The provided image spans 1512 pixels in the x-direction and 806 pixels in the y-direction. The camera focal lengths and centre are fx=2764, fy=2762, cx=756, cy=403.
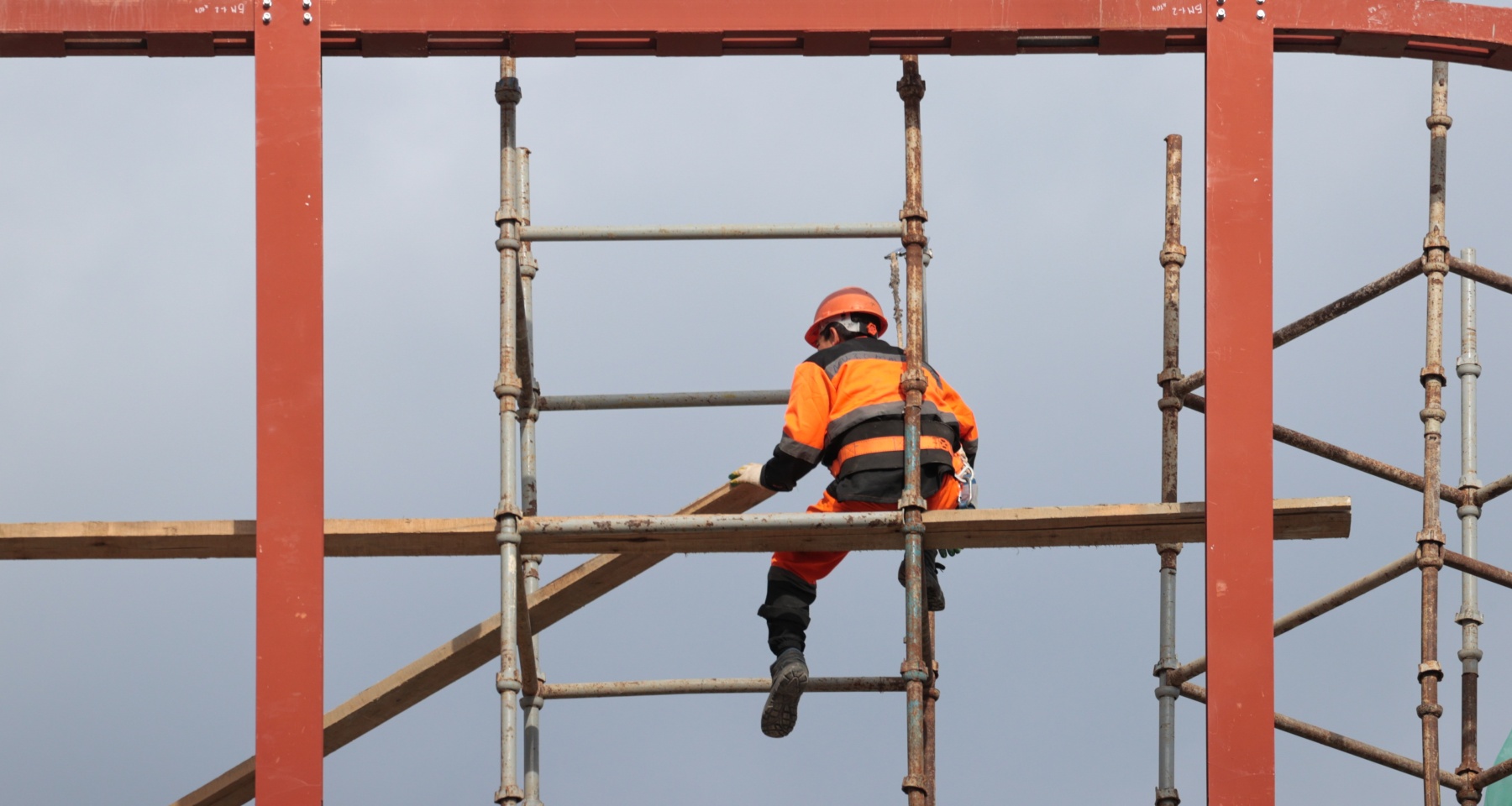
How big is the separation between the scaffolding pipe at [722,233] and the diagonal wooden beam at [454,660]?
113 cm

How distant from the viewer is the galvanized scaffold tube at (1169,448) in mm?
11891

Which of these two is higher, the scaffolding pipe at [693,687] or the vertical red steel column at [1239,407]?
the vertical red steel column at [1239,407]

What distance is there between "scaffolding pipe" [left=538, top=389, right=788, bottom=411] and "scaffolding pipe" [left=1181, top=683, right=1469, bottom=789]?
7.23 feet

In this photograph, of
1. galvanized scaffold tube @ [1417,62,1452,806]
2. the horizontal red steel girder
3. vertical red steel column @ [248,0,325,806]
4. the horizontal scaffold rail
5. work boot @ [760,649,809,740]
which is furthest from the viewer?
galvanized scaffold tube @ [1417,62,1452,806]

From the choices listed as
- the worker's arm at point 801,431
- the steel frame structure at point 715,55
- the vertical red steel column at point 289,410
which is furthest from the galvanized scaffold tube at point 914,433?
the vertical red steel column at point 289,410

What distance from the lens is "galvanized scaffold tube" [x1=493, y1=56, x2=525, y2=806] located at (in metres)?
9.74

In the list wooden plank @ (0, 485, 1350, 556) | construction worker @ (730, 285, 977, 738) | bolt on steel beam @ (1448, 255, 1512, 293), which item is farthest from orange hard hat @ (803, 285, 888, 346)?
bolt on steel beam @ (1448, 255, 1512, 293)

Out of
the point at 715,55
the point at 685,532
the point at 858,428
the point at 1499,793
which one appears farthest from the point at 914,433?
the point at 1499,793

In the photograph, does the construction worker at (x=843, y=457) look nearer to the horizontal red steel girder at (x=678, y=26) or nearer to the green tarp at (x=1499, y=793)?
the horizontal red steel girder at (x=678, y=26)

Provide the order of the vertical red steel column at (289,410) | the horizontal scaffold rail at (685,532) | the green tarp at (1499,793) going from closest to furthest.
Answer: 1. the vertical red steel column at (289,410)
2. the horizontal scaffold rail at (685,532)
3. the green tarp at (1499,793)

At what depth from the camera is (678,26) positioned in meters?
10.0

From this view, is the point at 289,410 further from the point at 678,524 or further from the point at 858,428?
the point at 858,428

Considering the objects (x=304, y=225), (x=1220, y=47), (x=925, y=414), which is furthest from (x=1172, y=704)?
(x=304, y=225)

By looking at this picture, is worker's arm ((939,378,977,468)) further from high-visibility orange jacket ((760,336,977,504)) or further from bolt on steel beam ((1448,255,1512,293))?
bolt on steel beam ((1448,255,1512,293))
